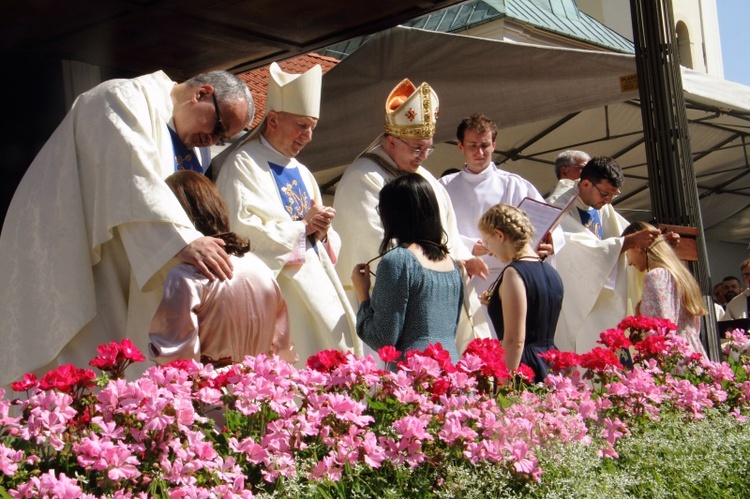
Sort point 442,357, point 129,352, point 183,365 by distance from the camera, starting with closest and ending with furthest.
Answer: point 129,352 → point 183,365 → point 442,357

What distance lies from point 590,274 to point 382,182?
198cm

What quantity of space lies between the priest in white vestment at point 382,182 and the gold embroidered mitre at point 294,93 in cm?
47

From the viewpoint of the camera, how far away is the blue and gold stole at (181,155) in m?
4.64

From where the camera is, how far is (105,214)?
422 centimetres

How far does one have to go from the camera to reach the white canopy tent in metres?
8.48

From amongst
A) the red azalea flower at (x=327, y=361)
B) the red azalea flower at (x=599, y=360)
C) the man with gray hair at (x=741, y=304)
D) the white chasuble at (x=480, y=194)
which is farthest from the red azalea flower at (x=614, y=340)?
the man with gray hair at (x=741, y=304)

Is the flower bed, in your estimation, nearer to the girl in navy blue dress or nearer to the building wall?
the girl in navy blue dress

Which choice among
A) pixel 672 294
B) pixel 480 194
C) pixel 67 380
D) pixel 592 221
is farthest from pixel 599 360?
pixel 592 221

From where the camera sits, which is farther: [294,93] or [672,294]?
[672,294]

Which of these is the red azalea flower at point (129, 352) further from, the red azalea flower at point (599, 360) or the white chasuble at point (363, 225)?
the white chasuble at point (363, 225)

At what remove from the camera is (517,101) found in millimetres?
8875

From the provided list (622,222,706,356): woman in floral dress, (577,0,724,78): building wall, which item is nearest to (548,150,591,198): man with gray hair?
(622,222,706,356): woman in floral dress

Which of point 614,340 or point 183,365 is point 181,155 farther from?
Result: point 183,365

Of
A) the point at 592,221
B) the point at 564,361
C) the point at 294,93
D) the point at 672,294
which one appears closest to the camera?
the point at 564,361
